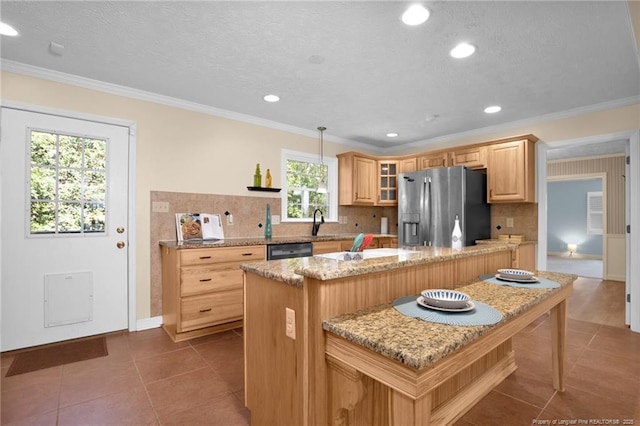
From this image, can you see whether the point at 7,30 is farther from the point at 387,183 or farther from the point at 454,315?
the point at 387,183

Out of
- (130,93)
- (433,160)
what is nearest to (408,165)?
(433,160)

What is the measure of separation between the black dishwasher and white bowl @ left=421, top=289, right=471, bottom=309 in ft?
7.34

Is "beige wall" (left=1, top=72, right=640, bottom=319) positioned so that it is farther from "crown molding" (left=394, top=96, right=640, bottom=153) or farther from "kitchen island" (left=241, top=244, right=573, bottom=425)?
"kitchen island" (left=241, top=244, right=573, bottom=425)

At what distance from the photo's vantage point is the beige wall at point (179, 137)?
112 inches

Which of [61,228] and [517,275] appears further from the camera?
[61,228]

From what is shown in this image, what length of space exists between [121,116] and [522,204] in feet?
15.4

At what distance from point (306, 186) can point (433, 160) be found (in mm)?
1877

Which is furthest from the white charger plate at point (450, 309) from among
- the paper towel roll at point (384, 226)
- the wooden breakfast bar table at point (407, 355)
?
the paper towel roll at point (384, 226)

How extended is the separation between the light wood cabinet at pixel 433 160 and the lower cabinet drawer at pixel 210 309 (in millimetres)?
3121

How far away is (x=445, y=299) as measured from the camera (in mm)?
1304

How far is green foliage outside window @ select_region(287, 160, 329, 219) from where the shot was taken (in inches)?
176

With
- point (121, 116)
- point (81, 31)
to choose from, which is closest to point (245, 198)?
point (121, 116)

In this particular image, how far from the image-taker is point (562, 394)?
80.7 inches

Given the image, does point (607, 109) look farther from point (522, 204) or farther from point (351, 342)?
point (351, 342)
